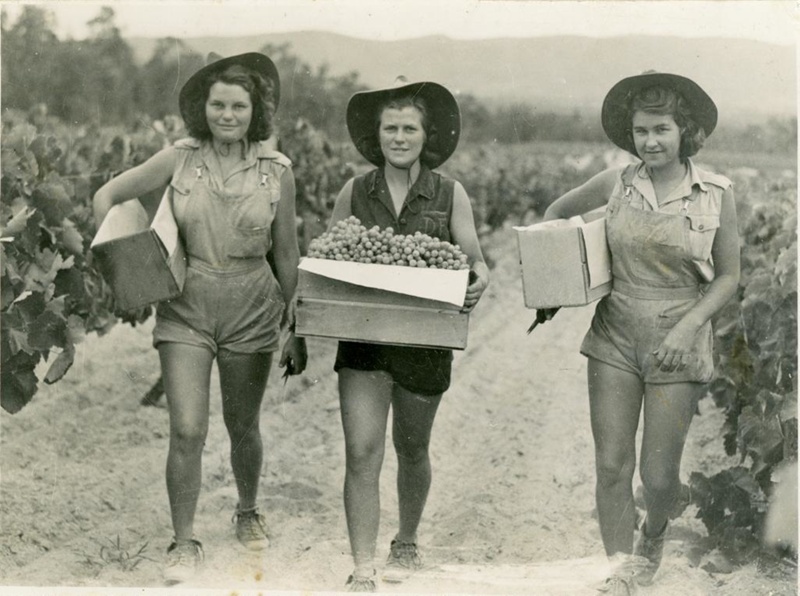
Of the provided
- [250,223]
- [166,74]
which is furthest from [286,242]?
[166,74]

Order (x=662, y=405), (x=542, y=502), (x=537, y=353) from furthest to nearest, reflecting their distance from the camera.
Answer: (x=537, y=353) < (x=542, y=502) < (x=662, y=405)

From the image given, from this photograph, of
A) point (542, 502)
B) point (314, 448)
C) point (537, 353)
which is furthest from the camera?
point (537, 353)

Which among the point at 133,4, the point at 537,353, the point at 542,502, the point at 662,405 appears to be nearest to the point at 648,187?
the point at 662,405

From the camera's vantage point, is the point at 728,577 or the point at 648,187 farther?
the point at 728,577

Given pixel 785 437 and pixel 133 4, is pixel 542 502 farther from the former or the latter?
pixel 133 4

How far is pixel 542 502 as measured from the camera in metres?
5.46

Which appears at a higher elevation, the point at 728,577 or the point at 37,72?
the point at 37,72

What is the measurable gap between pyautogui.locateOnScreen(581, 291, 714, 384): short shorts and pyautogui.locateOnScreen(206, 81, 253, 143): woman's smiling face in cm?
171

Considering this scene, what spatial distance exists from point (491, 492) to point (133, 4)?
9.34 feet

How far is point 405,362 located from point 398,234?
0.53 meters

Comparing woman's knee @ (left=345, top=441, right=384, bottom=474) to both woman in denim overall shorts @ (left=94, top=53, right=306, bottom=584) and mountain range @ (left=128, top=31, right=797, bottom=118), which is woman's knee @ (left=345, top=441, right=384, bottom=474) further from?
mountain range @ (left=128, top=31, right=797, bottom=118)

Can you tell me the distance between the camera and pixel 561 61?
5.30 m

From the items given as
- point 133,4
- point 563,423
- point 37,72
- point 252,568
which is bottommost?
point 252,568

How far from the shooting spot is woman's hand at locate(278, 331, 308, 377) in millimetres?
4812
